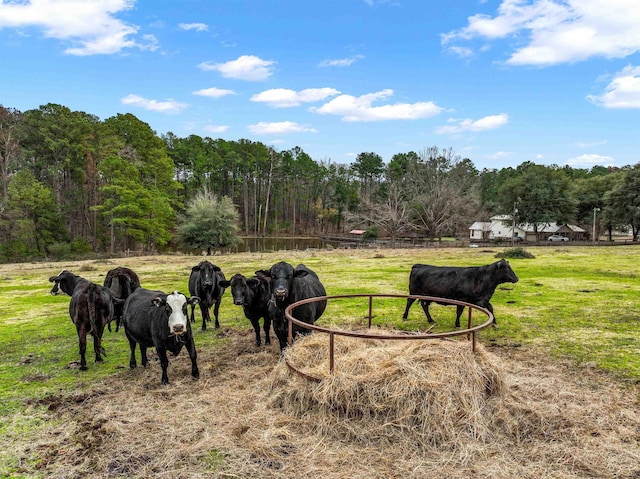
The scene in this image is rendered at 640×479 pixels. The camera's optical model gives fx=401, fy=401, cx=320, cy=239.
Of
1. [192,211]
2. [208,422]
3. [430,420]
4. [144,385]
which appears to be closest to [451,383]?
[430,420]

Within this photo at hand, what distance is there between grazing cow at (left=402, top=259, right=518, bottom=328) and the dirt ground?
3.11 metres

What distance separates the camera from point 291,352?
18.3 feet

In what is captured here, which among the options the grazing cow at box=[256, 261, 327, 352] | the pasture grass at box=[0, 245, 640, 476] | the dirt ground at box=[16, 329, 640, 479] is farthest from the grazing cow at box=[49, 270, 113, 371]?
the grazing cow at box=[256, 261, 327, 352]

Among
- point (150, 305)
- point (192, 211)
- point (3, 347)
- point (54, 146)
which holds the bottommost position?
point (3, 347)

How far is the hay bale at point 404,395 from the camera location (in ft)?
13.9

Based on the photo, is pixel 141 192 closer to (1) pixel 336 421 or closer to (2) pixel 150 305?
(2) pixel 150 305

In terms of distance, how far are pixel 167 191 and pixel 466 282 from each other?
136ft

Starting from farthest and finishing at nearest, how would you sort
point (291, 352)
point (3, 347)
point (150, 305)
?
point (3, 347) < point (150, 305) < point (291, 352)

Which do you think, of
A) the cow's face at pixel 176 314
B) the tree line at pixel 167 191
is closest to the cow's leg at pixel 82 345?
the cow's face at pixel 176 314

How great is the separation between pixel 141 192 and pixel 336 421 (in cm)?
3476

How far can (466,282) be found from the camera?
8977 mm

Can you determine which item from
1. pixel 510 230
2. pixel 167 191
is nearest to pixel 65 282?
pixel 167 191

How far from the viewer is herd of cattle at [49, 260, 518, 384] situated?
5906mm

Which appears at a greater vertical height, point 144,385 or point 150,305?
point 150,305
